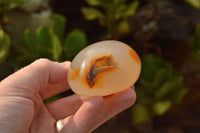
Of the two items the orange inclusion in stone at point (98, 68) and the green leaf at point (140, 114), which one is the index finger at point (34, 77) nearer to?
the orange inclusion in stone at point (98, 68)

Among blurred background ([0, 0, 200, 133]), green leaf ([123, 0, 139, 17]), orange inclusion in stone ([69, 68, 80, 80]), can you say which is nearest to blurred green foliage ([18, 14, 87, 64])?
blurred background ([0, 0, 200, 133])

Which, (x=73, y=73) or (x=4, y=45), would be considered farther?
(x=4, y=45)

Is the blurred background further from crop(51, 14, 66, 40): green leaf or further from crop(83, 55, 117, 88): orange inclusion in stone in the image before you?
crop(83, 55, 117, 88): orange inclusion in stone

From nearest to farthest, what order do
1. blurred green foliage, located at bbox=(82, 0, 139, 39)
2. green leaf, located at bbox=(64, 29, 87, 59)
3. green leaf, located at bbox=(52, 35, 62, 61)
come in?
green leaf, located at bbox=(52, 35, 62, 61) → green leaf, located at bbox=(64, 29, 87, 59) → blurred green foliage, located at bbox=(82, 0, 139, 39)

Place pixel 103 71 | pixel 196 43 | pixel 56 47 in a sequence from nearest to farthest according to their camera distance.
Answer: pixel 103 71 → pixel 56 47 → pixel 196 43

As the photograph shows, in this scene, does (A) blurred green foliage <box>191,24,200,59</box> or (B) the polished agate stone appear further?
(A) blurred green foliage <box>191,24,200,59</box>

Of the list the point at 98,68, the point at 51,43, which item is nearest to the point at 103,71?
the point at 98,68

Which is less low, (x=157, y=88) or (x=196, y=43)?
(x=196, y=43)

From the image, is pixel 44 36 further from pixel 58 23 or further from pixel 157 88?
pixel 157 88
